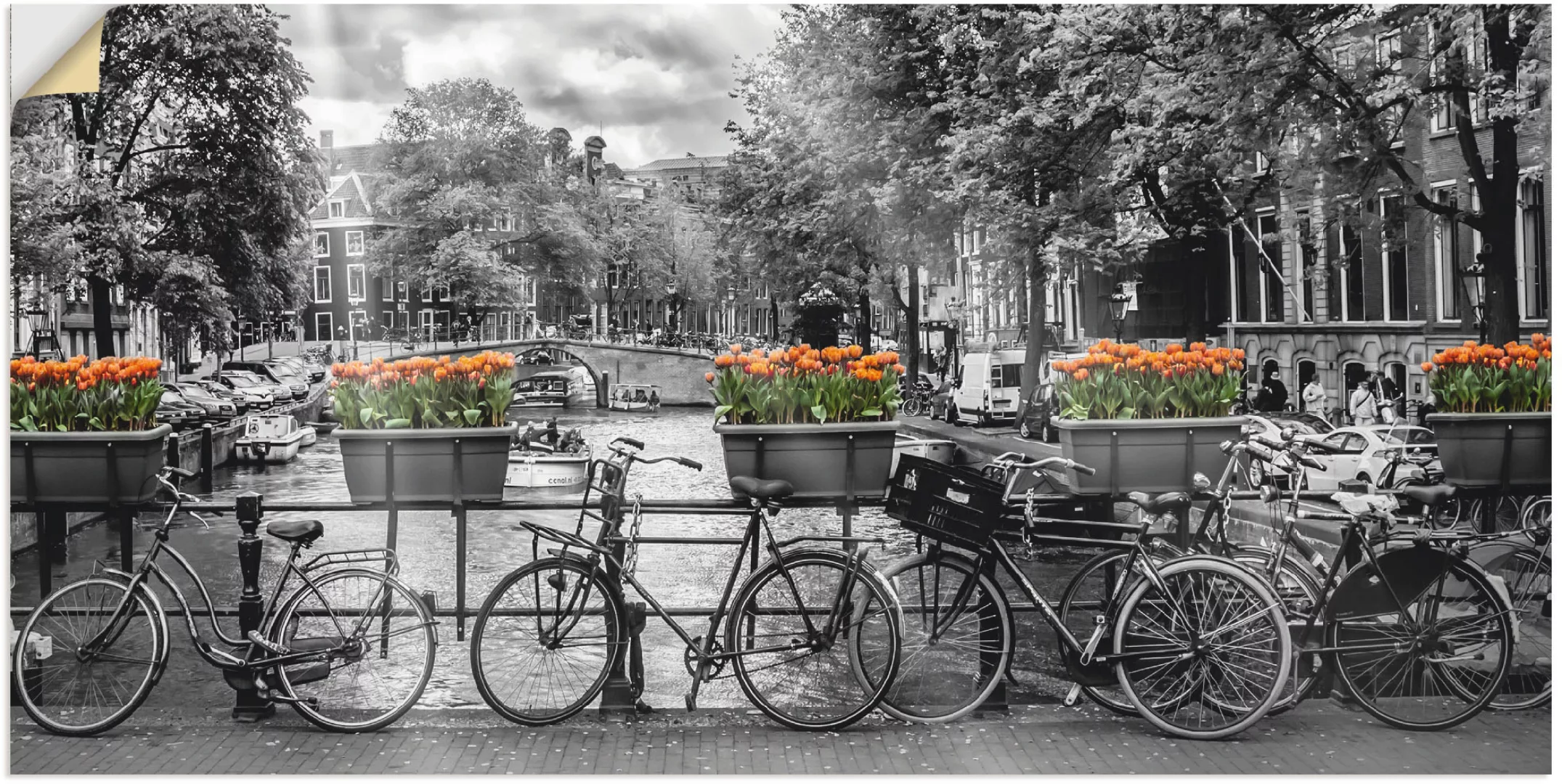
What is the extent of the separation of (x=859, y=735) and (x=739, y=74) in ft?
Result: 10.2

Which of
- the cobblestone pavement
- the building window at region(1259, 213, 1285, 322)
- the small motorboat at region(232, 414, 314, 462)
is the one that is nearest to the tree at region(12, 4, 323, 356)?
the cobblestone pavement

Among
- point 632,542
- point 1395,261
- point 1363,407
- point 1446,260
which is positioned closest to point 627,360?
point 632,542

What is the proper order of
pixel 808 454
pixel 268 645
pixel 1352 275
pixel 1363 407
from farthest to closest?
pixel 1363 407 < pixel 1352 275 < pixel 808 454 < pixel 268 645

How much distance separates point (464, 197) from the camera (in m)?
7.91

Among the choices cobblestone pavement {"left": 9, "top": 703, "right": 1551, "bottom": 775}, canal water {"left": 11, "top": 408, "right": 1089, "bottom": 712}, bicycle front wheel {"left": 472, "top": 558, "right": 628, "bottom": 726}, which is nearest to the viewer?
cobblestone pavement {"left": 9, "top": 703, "right": 1551, "bottom": 775}

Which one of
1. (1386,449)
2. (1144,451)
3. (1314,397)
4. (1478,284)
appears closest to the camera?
(1144,451)

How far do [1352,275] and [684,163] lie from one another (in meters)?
6.61

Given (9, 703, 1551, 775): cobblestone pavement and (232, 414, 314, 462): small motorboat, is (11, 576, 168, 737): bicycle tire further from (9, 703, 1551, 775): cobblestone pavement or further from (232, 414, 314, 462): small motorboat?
(232, 414, 314, 462): small motorboat

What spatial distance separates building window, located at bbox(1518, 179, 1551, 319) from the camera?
6.96 metres

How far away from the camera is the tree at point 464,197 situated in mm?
6949

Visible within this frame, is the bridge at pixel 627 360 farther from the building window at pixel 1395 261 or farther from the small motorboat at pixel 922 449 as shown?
the building window at pixel 1395 261

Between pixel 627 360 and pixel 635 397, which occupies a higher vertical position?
pixel 627 360

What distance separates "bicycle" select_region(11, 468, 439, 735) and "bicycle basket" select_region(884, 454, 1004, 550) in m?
1.74

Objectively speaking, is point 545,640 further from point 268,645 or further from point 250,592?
point 250,592
